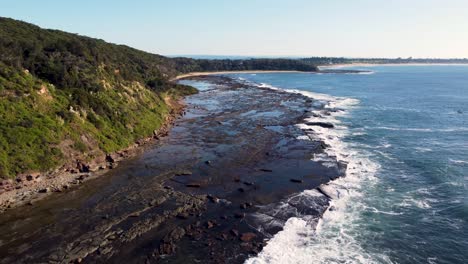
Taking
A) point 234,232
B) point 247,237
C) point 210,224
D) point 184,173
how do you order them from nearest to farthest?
point 247,237 → point 234,232 → point 210,224 → point 184,173

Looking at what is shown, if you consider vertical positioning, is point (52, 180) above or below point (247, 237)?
above

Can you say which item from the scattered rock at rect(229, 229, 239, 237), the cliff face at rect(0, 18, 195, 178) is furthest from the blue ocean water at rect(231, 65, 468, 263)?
the cliff face at rect(0, 18, 195, 178)

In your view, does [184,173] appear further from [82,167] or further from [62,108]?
[62,108]

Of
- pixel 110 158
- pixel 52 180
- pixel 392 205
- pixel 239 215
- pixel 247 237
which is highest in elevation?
pixel 52 180

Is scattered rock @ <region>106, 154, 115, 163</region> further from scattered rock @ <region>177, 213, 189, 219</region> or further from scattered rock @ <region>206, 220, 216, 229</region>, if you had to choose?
scattered rock @ <region>206, 220, 216, 229</region>

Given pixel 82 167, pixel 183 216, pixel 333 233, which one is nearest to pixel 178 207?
pixel 183 216

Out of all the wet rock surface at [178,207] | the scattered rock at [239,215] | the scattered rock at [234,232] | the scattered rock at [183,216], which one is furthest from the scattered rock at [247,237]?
the scattered rock at [183,216]

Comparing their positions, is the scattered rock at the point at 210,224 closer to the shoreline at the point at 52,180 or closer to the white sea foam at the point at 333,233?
the white sea foam at the point at 333,233

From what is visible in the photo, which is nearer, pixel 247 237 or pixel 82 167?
pixel 247 237

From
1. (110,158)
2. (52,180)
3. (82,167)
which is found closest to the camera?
(52,180)
